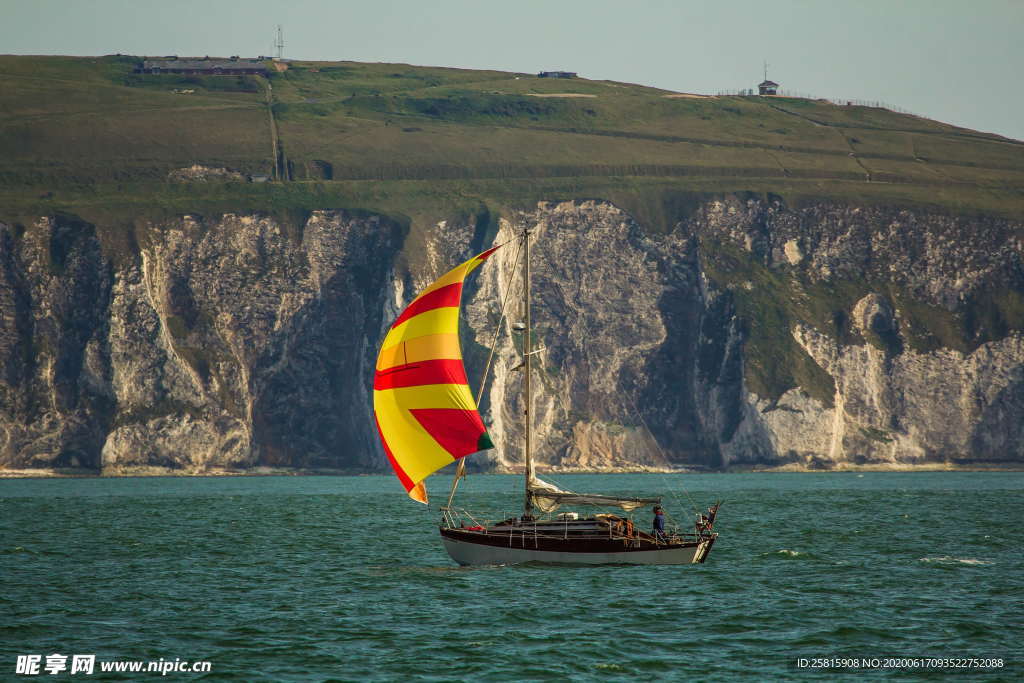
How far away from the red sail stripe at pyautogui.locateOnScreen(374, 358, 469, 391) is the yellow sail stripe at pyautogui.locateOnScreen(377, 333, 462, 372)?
175mm

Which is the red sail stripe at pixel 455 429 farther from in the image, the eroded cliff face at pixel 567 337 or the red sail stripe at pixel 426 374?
the eroded cliff face at pixel 567 337

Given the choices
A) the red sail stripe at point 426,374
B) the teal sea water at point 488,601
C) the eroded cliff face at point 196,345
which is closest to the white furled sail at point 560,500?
the teal sea water at point 488,601

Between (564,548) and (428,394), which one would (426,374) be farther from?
(564,548)

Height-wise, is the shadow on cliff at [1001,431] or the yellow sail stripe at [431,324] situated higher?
the yellow sail stripe at [431,324]

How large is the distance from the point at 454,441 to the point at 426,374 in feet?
8.36

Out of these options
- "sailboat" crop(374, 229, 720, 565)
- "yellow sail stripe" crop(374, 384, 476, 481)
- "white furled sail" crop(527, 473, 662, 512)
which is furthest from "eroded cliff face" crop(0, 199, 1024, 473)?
"yellow sail stripe" crop(374, 384, 476, 481)

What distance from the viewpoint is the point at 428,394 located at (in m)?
52.0

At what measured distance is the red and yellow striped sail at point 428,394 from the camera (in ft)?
170

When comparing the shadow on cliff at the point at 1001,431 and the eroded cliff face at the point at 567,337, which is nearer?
the eroded cliff face at the point at 567,337

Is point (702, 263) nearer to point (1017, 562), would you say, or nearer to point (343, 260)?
point (343, 260)

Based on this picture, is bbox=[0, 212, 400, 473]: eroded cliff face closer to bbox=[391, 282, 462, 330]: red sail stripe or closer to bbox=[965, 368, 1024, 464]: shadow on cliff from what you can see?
bbox=[965, 368, 1024, 464]: shadow on cliff

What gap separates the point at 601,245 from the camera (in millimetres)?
187625

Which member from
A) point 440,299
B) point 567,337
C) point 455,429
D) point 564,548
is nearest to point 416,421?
point 455,429

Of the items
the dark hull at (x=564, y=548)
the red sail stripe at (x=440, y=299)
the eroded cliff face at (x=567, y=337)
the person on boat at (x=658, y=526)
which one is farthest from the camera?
the eroded cliff face at (x=567, y=337)
